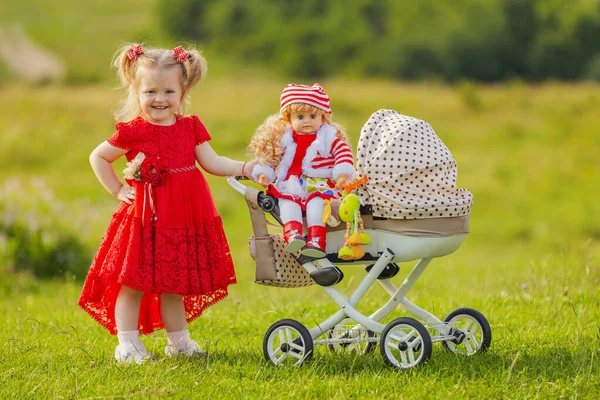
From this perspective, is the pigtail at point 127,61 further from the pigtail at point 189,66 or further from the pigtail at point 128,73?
the pigtail at point 189,66

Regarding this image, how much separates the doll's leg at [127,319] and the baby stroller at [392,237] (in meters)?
0.72

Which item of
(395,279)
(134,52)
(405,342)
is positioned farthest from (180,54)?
(395,279)

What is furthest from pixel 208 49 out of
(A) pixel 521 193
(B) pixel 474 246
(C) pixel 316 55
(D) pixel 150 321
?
(D) pixel 150 321

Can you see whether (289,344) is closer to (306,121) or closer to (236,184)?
(236,184)

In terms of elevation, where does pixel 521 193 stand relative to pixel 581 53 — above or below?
below

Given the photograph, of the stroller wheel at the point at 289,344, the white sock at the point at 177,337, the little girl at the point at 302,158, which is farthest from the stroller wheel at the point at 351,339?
the white sock at the point at 177,337

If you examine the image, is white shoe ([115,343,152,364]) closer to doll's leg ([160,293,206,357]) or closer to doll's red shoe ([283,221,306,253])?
doll's leg ([160,293,206,357])

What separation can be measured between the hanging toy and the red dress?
81 cm

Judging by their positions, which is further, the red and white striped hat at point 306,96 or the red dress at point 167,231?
the red dress at point 167,231

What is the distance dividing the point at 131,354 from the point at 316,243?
1163mm

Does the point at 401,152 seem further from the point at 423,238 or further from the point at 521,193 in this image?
the point at 521,193

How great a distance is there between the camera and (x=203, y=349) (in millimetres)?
4734

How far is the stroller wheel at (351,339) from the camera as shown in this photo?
4.36 m

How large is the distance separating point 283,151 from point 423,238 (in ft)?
2.73
